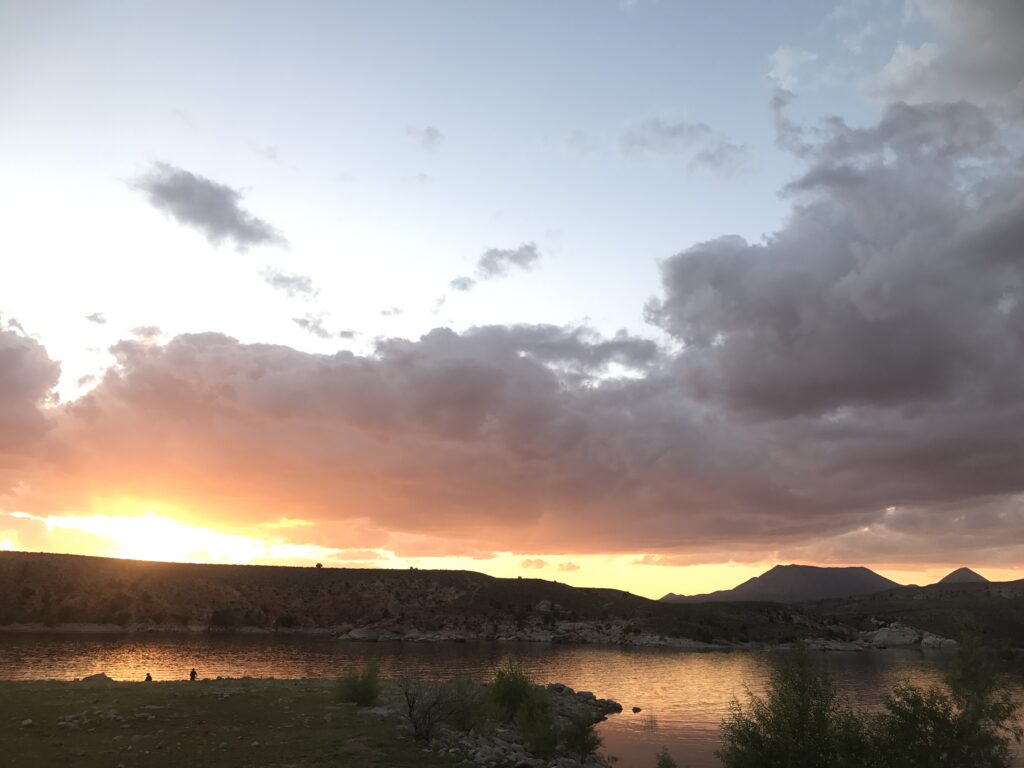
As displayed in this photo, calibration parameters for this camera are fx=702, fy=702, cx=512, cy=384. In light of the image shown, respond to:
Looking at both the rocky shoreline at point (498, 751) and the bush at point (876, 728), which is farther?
the rocky shoreline at point (498, 751)

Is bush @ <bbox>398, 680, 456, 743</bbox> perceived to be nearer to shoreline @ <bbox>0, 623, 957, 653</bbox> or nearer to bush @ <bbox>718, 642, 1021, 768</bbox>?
bush @ <bbox>718, 642, 1021, 768</bbox>

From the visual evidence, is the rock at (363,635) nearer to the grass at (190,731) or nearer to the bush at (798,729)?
the grass at (190,731)

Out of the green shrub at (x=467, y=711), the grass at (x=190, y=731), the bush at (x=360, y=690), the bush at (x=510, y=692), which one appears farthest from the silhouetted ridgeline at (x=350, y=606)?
the green shrub at (x=467, y=711)

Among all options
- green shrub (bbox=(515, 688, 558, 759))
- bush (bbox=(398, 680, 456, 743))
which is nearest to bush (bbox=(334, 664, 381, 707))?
bush (bbox=(398, 680, 456, 743))

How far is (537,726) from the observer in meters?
35.7

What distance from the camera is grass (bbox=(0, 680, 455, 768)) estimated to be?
24922 mm

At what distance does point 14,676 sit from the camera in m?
58.4

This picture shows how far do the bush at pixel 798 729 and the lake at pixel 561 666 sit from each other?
1931cm

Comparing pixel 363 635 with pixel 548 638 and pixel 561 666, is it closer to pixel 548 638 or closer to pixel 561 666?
pixel 548 638

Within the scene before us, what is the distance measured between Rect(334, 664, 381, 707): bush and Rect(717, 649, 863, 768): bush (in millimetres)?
21982

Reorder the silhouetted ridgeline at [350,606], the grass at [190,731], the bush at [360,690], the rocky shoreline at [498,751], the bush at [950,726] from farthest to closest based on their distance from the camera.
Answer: the silhouetted ridgeline at [350,606]
the bush at [360,690]
the rocky shoreline at [498,751]
the grass at [190,731]
the bush at [950,726]

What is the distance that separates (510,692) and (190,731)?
19.5 meters

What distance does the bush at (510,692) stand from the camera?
1649 inches

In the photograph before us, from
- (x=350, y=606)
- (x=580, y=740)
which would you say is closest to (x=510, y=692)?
(x=580, y=740)
